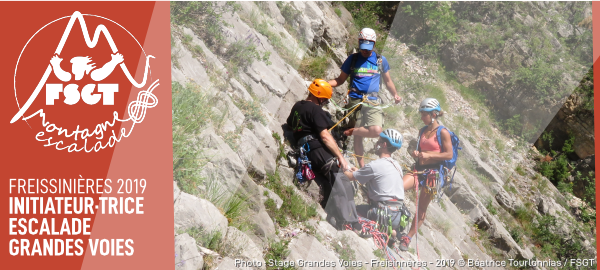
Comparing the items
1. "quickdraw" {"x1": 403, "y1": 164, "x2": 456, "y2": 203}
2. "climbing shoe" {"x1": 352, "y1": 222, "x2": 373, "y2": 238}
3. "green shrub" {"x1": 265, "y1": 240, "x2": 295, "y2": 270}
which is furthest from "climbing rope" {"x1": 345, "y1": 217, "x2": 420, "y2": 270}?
"green shrub" {"x1": 265, "y1": 240, "x2": 295, "y2": 270}

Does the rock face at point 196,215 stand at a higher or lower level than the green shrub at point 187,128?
lower

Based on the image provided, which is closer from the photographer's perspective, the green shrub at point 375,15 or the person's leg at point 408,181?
the person's leg at point 408,181

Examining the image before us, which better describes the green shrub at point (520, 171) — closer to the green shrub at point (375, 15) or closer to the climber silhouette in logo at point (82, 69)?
the green shrub at point (375, 15)

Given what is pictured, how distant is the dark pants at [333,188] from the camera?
7.34 m

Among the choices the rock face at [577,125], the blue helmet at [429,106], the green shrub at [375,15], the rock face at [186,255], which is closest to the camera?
the rock face at [186,255]

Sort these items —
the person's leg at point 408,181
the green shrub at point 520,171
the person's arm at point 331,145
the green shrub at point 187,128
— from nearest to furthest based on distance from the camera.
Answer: the green shrub at point 187,128 → the person's arm at point 331,145 → the person's leg at point 408,181 → the green shrub at point 520,171

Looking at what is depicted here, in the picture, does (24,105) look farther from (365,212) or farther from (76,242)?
(365,212)

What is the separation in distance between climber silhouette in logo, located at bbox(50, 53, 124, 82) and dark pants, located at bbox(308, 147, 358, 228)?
133 inches

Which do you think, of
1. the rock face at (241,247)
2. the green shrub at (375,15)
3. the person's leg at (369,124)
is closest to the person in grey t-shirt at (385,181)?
the person's leg at (369,124)

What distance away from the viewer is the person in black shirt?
7.36 metres

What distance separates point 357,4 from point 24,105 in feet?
44.9

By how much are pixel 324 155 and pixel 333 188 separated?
570 millimetres

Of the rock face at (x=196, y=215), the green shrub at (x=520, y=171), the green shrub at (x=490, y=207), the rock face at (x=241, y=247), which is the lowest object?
the green shrub at (x=520, y=171)

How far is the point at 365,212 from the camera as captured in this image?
7.80 meters
